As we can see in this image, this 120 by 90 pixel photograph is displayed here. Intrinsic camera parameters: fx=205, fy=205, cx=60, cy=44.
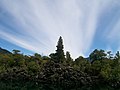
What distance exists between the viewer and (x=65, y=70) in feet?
108

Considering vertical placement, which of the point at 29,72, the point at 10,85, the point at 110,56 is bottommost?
the point at 10,85

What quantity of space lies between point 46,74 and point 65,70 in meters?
3.11

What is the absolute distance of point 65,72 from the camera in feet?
106

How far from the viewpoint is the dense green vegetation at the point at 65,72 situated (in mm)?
30484

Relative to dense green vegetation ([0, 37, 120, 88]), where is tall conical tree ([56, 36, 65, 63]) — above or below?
above

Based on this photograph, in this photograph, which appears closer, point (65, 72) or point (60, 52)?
point (65, 72)

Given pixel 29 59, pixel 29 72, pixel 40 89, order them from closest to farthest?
pixel 40 89
pixel 29 72
pixel 29 59

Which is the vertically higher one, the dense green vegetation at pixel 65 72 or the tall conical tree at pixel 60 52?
the tall conical tree at pixel 60 52

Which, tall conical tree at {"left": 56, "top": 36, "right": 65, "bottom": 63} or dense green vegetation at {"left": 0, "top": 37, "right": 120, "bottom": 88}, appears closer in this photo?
dense green vegetation at {"left": 0, "top": 37, "right": 120, "bottom": 88}

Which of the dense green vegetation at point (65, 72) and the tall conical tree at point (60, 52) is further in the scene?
the tall conical tree at point (60, 52)

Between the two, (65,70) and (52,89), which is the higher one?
(65,70)

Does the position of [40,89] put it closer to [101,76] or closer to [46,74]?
[46,74]

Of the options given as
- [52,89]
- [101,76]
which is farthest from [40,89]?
[101,76]

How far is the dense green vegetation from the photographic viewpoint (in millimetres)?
30484
